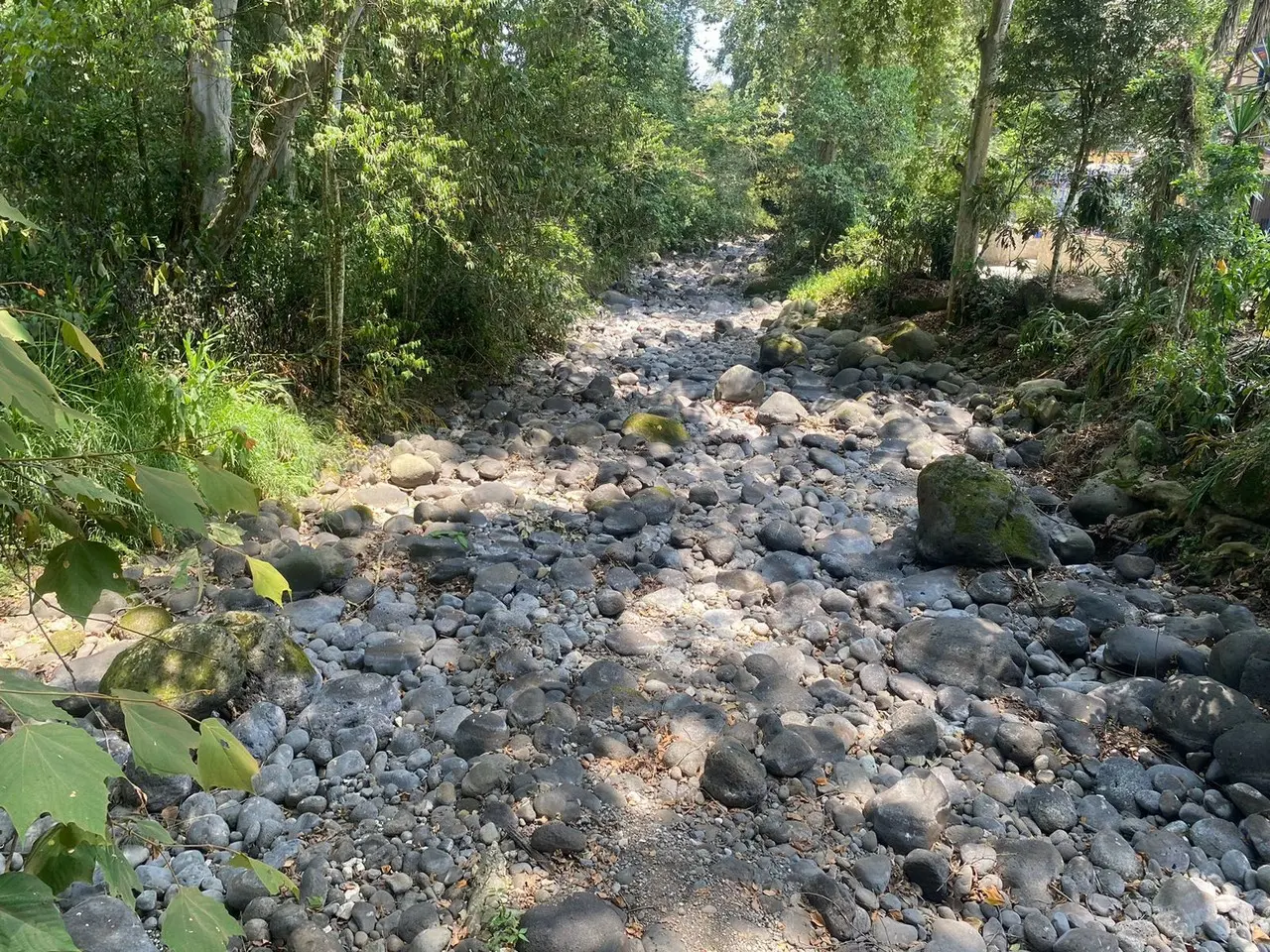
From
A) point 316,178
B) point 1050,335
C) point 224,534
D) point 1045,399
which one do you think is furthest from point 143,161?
point 1050,335

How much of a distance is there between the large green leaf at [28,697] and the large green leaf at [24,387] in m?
0.20

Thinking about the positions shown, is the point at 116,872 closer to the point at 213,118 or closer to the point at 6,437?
the point at 6,437

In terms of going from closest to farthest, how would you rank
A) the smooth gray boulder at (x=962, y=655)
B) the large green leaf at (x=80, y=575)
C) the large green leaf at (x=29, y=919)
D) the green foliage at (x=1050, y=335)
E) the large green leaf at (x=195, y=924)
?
the large green leaf at (x=29, y=919), the large green leaf at (x=195, y=924), the large green leaf at (x=80, y=575), the smooth gray boulder at (x=962, y=655), the green foliage at (x=1050, y=335)

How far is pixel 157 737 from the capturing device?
777 millimetres

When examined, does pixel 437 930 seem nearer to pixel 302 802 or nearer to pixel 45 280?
pixel 302 802

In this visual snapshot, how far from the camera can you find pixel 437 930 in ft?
7.96

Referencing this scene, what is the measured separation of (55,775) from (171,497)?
24cm

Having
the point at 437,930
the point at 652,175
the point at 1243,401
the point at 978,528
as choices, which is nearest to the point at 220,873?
the point at 437,930

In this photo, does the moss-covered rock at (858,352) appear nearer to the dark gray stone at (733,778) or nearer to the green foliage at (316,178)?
the green foliage at (316,178)

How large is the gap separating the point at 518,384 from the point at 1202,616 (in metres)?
5.58

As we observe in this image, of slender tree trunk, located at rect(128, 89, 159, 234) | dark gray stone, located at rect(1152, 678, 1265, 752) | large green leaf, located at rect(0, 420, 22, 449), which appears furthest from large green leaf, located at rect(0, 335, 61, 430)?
slender tree trunk, located at rect(128, 89, 159, 234)

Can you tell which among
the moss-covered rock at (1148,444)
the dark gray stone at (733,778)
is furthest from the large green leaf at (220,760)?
the moss-covered rock at (1148,444)

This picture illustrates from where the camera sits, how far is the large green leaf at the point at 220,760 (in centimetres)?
79

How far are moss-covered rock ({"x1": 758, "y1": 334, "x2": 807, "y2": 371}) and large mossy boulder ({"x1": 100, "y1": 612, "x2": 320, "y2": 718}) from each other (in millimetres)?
6538
